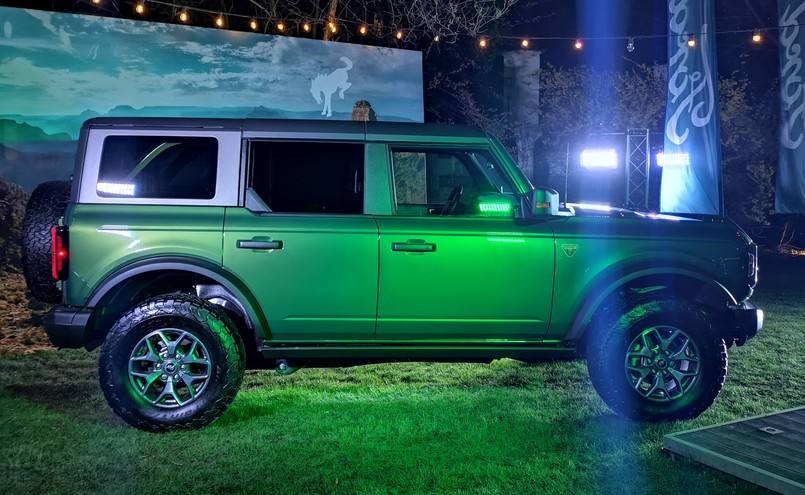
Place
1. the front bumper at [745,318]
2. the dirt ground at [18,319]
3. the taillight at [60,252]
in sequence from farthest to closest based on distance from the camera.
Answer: the dirt ground at [18,319] < the front bumper at [745,318] < the taillight at [60,252]

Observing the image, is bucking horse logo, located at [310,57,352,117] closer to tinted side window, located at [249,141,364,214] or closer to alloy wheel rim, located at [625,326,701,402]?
tinted side window, located at [249,141,364,214]

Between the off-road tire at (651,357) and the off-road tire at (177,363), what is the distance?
2.50 metres

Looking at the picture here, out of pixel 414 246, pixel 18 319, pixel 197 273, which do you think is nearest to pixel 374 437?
pixel 414 246

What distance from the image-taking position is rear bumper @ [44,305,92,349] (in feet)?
14.4

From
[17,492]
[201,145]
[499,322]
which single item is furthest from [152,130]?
[499,322]

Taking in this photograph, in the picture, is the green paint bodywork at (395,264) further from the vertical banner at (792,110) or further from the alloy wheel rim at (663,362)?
the vertical banner at (792,110)

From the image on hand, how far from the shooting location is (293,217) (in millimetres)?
4617

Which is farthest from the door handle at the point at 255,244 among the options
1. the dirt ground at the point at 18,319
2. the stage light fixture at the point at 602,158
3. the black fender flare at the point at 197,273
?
the stage light fixture at the point at 602,158

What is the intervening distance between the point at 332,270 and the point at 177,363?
119 cm

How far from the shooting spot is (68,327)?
14.4 ft

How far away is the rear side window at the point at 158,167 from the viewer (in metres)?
4.59

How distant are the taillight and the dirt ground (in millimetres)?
3374

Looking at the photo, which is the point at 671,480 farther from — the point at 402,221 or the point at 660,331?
the point at 402,221

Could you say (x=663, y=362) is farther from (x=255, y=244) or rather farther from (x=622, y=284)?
(x=255, y=244)
